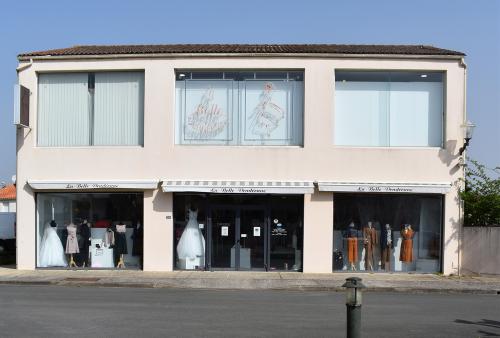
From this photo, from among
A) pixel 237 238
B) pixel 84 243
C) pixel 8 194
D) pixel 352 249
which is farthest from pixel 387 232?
pixel 8 194

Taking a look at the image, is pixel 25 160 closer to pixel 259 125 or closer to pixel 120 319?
pixel 259 125

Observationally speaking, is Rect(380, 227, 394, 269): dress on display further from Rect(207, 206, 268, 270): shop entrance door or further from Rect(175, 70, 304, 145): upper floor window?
Rect(175, 70, 304, 145): upper floor window

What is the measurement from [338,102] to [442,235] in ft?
17.8

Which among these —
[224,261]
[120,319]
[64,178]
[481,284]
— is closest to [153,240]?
[224,261]

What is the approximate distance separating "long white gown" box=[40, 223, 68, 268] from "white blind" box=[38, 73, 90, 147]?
10.2 ft

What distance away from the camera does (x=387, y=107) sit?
1911 centimetres

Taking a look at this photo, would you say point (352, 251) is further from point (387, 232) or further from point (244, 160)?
point (244, 160)

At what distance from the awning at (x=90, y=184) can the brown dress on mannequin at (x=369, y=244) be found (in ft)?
22.9

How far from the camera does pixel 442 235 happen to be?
734 inches

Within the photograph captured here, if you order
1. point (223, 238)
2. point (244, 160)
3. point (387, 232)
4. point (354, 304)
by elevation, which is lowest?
point (223, 238)

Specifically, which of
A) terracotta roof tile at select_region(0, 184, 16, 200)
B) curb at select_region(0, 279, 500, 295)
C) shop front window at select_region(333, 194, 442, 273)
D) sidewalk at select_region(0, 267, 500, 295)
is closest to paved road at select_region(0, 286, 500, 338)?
curb at select_region(0, 279, 500, 295)

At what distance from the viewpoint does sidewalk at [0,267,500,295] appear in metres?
15.6

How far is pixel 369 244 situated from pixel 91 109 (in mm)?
10259

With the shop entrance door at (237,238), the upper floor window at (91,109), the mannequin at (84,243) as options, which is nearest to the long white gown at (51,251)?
the mannequin at (84,243)
